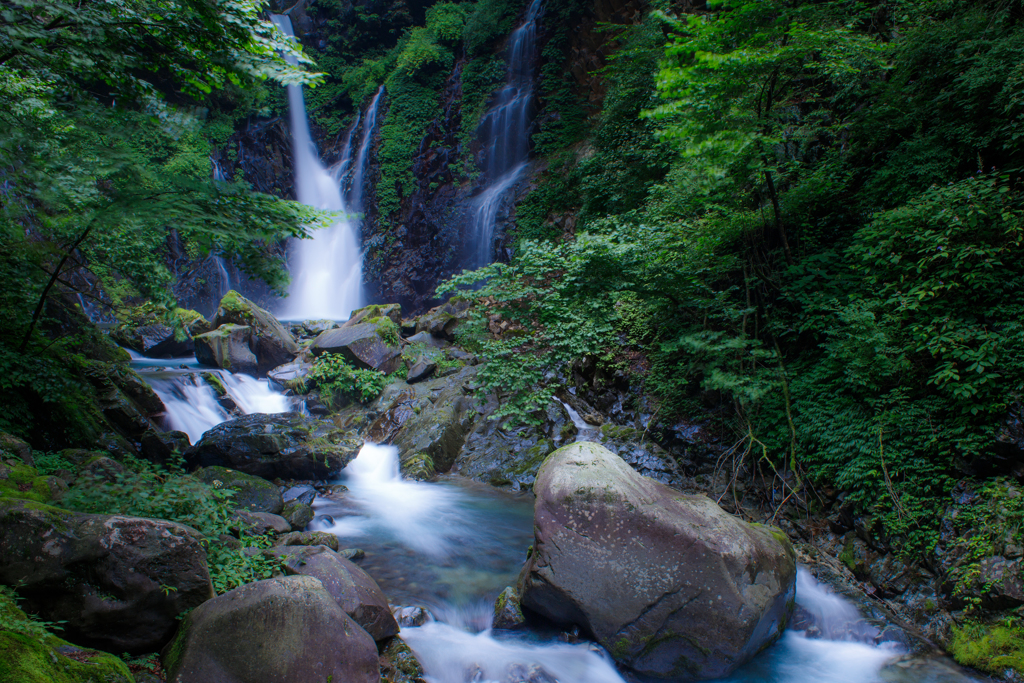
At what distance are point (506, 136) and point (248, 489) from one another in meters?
16.7

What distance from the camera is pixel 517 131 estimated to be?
18719mm

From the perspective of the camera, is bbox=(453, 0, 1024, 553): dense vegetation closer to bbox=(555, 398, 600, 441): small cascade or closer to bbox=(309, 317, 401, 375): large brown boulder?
bbox=(555, 398, 600, 441): small cascade

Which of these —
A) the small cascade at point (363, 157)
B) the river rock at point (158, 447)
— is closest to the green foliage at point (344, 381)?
the river rock at point (158, 447)

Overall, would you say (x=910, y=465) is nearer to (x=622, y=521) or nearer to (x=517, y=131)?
(x=622, y=521)

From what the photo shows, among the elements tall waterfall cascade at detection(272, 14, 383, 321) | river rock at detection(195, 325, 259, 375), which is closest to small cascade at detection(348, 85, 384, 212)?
tall waterfall cascade at detection(272, 14, 383, 321)

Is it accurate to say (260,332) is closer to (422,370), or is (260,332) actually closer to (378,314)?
(378,314)

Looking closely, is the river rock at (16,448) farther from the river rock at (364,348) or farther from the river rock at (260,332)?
the river rock at (260,332)

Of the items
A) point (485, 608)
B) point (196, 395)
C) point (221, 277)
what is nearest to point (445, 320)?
point (196, 395)

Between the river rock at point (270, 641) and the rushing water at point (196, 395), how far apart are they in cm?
697

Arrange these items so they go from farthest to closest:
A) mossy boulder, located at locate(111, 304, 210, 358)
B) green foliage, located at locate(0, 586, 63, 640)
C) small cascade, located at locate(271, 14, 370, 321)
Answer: small cascade, located at locate(271, 14, 370, 321), mossy boulder, located at locate(111, 304, 210, 358), green foliage, located at locate(0, 586, 63, 640)

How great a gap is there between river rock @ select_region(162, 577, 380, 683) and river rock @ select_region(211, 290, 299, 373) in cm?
1191

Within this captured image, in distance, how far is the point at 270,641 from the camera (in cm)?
311

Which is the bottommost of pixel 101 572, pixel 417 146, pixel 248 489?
pixel 248 489

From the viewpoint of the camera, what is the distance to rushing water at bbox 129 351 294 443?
973 cm
